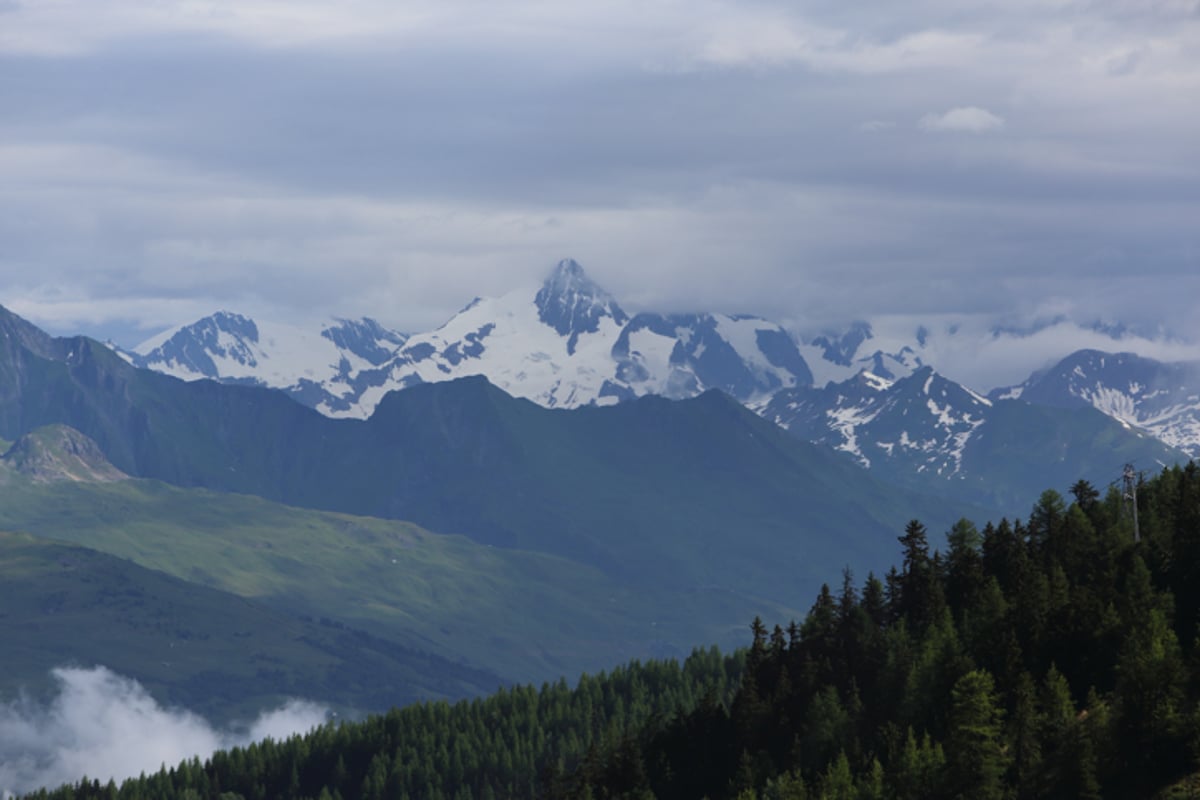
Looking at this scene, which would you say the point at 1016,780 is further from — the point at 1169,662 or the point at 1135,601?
the point at 1135,601

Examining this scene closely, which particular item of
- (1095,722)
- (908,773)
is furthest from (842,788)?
(1095,722)

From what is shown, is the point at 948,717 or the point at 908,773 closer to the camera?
the point at 908,773

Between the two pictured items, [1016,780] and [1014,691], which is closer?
[1016,780]

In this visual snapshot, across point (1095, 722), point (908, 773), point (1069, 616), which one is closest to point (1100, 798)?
point (1095, 722)

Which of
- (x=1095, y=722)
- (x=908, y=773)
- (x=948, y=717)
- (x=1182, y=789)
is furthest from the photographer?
(x=948, y=717)

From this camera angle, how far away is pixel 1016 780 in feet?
571

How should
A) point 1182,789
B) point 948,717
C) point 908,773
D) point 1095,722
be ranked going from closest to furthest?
1. point 1182,789
2. point 1095,722
3. point 908,773
4. point 948,717

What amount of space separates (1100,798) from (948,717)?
30115 mm

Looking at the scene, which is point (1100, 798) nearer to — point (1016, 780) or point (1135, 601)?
point (1016, 780)

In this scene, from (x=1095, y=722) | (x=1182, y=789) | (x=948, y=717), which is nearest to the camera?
(x=1182, y=789)

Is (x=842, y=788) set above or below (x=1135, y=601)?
below

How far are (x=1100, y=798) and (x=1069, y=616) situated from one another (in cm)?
3848

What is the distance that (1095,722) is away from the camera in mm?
168375

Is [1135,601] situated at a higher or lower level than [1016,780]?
higher
